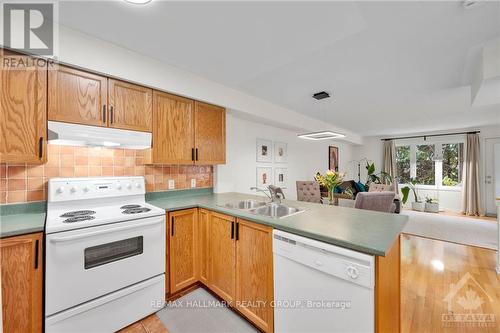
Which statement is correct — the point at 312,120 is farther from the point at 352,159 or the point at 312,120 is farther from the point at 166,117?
the point at 352,159

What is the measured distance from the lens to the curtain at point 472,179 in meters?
5.45

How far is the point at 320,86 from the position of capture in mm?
2729

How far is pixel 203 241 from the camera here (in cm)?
216

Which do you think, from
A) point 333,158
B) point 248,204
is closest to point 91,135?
point 248,204

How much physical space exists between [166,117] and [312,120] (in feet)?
10.6

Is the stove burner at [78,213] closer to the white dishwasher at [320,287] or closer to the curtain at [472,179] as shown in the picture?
the white dishwasher at [320,287]

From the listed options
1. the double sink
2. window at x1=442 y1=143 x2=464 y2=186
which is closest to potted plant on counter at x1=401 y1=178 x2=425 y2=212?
window at x1=442 y1=143 x2=464 y2=186

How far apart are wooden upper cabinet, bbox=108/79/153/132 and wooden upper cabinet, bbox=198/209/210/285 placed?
1.01 meters

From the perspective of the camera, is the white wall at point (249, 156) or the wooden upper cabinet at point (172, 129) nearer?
the wooden upper cabinet at point (172, 129)

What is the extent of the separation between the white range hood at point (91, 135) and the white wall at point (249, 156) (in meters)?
1.21

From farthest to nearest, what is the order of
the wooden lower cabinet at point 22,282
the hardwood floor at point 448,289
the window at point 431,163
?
1. the window at point 431,163
2. the hardwood floor at point 448,289
3. the wooden lower cabinet at point 22,282

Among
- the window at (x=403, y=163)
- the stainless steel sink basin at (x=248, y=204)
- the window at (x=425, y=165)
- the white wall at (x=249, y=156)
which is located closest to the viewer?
the stainless steel sink basin at (x=248, y=204)

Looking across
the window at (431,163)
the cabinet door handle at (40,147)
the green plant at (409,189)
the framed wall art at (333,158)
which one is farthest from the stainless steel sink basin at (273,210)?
the window at (431,163)

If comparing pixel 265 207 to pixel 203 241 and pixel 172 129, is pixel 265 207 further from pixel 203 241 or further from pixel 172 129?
pixel 172 129
